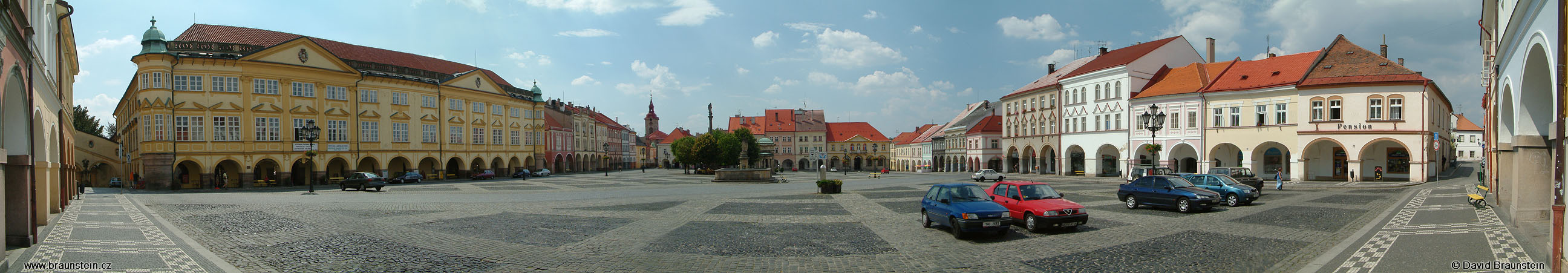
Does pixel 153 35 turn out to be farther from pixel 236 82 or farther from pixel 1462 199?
pixel 1462 199

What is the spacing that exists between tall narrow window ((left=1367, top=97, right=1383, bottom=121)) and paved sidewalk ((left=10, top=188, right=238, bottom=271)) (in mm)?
44653

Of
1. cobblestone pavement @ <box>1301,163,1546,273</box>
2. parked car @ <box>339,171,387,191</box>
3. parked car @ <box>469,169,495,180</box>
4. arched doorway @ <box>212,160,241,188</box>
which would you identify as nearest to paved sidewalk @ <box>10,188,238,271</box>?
parked car @ <box>339,171,387,191</box>

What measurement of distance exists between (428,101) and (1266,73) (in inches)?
2247

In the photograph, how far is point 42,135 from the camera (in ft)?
51.8

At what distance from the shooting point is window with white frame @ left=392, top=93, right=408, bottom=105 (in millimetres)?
50094

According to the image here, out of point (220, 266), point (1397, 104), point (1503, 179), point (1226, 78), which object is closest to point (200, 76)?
point (220, 266)

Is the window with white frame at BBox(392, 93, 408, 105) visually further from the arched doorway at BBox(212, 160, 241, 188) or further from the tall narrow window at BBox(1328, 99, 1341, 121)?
the tall narrow window at BBox(1328, 99, 1341, 121)

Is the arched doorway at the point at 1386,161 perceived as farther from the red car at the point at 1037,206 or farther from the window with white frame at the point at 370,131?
the window with white frame at the point at 370,131

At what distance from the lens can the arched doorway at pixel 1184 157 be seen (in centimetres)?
4388

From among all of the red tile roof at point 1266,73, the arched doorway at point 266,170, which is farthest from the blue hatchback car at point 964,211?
the arched doorway at point 266,170

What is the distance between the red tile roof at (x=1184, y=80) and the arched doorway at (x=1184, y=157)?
11.5 feet

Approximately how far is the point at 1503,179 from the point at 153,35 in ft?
190

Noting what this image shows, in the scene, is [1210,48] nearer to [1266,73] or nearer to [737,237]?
[1266,73]

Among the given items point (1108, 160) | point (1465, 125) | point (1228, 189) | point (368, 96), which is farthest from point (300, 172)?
point (1465, 125)
